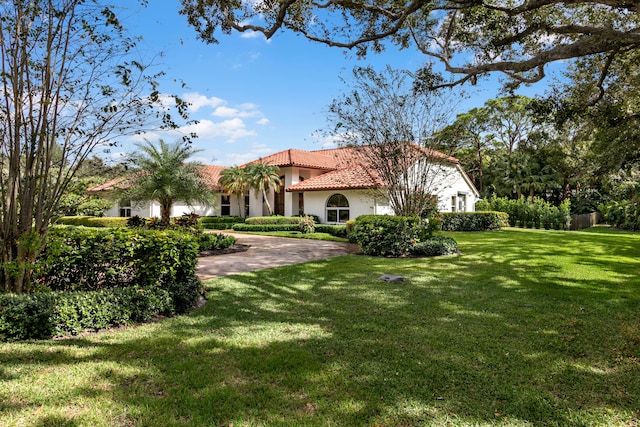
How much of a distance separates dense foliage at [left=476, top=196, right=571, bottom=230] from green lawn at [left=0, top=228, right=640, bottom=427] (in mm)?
20549

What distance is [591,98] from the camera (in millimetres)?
11430

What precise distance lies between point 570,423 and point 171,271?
18.5 feet

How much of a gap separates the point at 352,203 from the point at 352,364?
19521 millimetres

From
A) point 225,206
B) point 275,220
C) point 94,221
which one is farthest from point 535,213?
point 94,221

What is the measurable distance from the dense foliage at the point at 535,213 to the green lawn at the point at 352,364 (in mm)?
20549

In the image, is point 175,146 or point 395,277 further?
point 175,146

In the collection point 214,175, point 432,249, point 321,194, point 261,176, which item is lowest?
point 432,249

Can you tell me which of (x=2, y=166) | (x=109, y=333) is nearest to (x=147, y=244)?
(x=109, y=333)

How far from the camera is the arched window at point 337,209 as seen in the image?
24.0m

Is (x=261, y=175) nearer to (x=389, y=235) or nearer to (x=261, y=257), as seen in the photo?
(x=261, y=257)

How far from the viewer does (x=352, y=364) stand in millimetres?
4086

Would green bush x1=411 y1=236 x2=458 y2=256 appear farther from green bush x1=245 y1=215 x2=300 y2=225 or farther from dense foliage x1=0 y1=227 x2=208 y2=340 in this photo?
green bush x1=245 y1=215 x2=300 y2=225

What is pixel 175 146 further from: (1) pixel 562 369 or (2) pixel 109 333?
(1) pixel 562 369

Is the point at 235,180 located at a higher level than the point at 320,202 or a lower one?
higher
